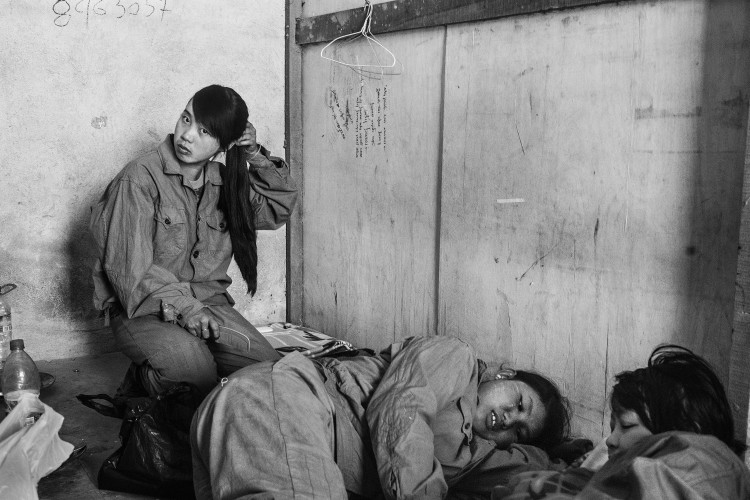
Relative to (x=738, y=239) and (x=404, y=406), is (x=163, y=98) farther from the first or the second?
(x=738, y=239)

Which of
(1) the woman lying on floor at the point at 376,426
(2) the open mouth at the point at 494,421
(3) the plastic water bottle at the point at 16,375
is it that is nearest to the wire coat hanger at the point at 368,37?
(1) the woman lying on floor at the point at 376,426

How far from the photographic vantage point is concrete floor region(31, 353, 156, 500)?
257 centimetres

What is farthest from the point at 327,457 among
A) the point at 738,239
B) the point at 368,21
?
the point at 368,21

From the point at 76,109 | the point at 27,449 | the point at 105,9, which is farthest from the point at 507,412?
the point at 105,9

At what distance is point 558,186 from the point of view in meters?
2.87

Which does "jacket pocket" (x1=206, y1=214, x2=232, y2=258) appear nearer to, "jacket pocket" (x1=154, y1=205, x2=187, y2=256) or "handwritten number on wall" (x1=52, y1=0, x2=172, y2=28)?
"jacket pocket" (x1=154, y1=205, x2=187, y2=256)

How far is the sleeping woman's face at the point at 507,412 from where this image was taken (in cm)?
240

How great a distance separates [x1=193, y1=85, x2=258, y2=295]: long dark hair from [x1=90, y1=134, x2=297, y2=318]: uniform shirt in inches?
2.0

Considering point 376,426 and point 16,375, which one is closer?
point 376,426

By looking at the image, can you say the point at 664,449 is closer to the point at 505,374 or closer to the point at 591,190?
the point at 505,374

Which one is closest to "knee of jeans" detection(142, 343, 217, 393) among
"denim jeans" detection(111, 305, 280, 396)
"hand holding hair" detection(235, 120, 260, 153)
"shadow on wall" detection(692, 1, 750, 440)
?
"denim jeans" detection(111, 305, 280, 396)

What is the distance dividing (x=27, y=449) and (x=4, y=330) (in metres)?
1.47

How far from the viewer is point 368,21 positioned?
144 inches

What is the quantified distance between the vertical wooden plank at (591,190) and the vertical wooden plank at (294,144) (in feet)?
3.85
